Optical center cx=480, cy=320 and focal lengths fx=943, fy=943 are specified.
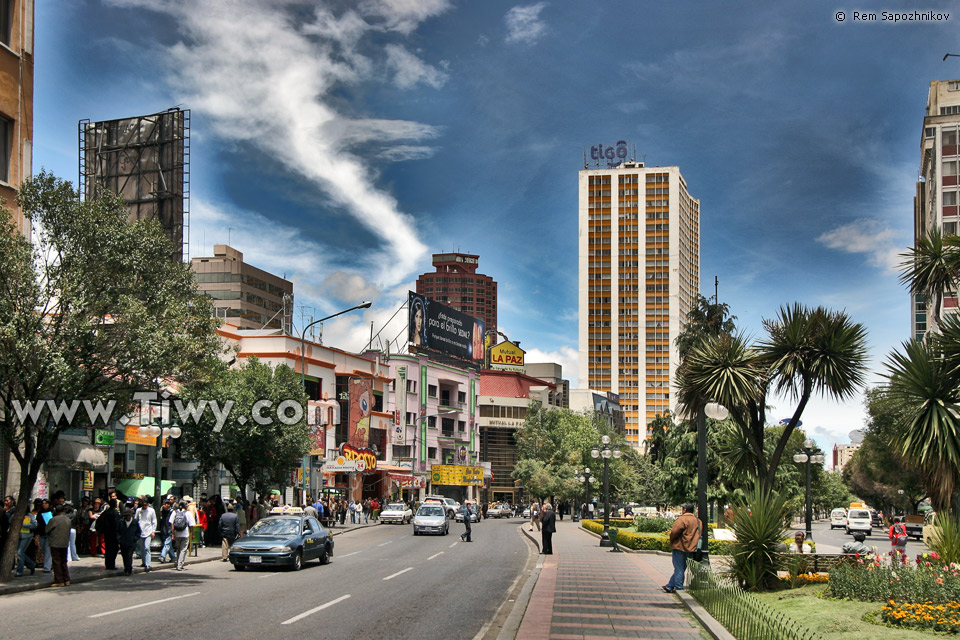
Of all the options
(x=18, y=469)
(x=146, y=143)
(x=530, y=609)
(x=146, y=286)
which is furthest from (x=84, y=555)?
(x=146, y=143)

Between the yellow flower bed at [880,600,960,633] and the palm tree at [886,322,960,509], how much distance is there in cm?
863

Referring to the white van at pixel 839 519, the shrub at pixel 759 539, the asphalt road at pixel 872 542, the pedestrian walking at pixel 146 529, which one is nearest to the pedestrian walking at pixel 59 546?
the pedestrian walking at pixel 146 529

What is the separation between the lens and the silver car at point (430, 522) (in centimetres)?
4716

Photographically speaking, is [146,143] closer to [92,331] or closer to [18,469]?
[18,469]

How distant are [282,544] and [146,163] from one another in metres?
43.9

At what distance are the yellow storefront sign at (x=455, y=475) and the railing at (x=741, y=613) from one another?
229 feet

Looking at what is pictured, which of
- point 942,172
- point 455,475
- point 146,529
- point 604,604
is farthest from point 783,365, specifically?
point 455,475

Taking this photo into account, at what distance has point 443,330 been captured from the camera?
100 meters

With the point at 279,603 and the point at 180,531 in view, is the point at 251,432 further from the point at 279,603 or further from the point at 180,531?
the point at 279,603

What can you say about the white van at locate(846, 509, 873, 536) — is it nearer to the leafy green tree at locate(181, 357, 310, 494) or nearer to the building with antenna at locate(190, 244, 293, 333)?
the leafy green tree at locate(181, 357, 310, 494)

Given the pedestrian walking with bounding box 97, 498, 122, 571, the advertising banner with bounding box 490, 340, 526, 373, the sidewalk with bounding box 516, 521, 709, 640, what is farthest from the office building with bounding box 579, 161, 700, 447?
the pedestrian walking with bounding box 97, 498, 122, 571

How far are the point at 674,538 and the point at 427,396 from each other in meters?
75.8

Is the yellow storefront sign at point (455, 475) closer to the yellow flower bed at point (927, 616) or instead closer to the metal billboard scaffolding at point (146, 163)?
the metal billboard scaffolding at point (146, 163)

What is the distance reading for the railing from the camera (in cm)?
1085
